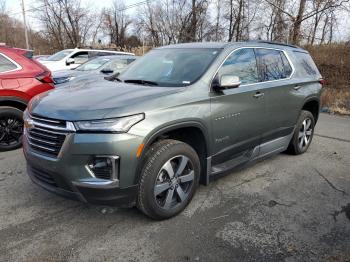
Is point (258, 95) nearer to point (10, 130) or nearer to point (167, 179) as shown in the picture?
point (167, 179)

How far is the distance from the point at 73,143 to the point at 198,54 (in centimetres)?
194

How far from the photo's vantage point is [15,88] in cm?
545

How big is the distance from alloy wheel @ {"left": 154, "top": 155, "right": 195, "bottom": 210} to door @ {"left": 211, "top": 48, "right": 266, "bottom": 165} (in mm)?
413

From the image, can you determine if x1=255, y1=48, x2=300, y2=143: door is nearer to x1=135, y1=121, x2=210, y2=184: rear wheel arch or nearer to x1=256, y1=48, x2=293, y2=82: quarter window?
x1=256, y1=48, x2=293, y2=82: quarter window

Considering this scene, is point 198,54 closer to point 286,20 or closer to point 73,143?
point 73,143

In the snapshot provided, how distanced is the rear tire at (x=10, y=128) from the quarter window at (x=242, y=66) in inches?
145

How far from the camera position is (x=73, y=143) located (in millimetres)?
2752

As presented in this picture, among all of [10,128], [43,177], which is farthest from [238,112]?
[10,128]

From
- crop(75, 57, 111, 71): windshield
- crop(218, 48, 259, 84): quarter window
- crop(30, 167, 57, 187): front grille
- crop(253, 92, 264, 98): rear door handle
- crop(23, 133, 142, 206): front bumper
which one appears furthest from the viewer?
crop(75, 57, 111, 71): windshield

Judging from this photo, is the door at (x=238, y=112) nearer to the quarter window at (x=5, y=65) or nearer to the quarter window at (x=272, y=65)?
the quarter window at (x=272, y=65)

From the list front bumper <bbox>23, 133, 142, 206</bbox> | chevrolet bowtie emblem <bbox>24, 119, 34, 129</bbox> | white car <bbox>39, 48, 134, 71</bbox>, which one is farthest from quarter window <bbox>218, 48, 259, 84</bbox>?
white car <bbox>39, 48, 134, 71</bbox>

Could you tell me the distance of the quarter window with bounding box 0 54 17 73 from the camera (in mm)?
5442

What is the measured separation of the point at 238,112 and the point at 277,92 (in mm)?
963

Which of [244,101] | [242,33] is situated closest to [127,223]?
[244,101]
